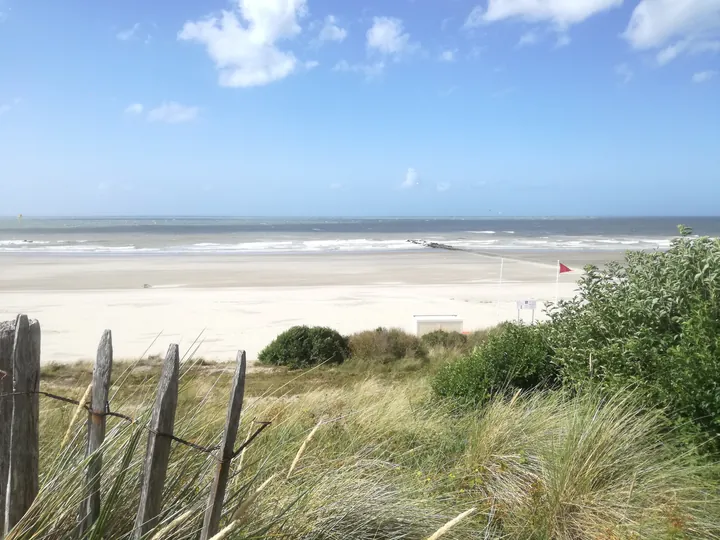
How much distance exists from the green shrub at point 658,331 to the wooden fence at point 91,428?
354 centimetres

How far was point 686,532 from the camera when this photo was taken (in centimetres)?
340

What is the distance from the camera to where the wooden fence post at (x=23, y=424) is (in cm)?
221

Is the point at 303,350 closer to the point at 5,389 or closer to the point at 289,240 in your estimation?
the point at 5,389

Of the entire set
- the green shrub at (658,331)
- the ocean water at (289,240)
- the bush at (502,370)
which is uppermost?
the green shrub at (658,331)

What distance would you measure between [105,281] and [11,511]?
27324 millimetres

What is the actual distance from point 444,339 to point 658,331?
25.7ft

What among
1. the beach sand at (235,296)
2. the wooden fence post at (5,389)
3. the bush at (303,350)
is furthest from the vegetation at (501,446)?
the bush at (303,350)

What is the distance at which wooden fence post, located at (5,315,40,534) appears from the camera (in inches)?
86.9

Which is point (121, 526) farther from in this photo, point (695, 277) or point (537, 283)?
point (537, 283)

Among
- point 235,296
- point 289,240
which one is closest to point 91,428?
point 235,296

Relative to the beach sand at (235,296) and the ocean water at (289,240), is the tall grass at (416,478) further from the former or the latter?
the ocean water at (289,240)

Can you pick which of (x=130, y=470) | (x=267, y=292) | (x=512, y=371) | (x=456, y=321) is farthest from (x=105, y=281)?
(x=130, y=470)

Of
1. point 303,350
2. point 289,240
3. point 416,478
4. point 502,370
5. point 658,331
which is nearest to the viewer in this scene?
point 416,478

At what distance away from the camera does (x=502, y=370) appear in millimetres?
6387
